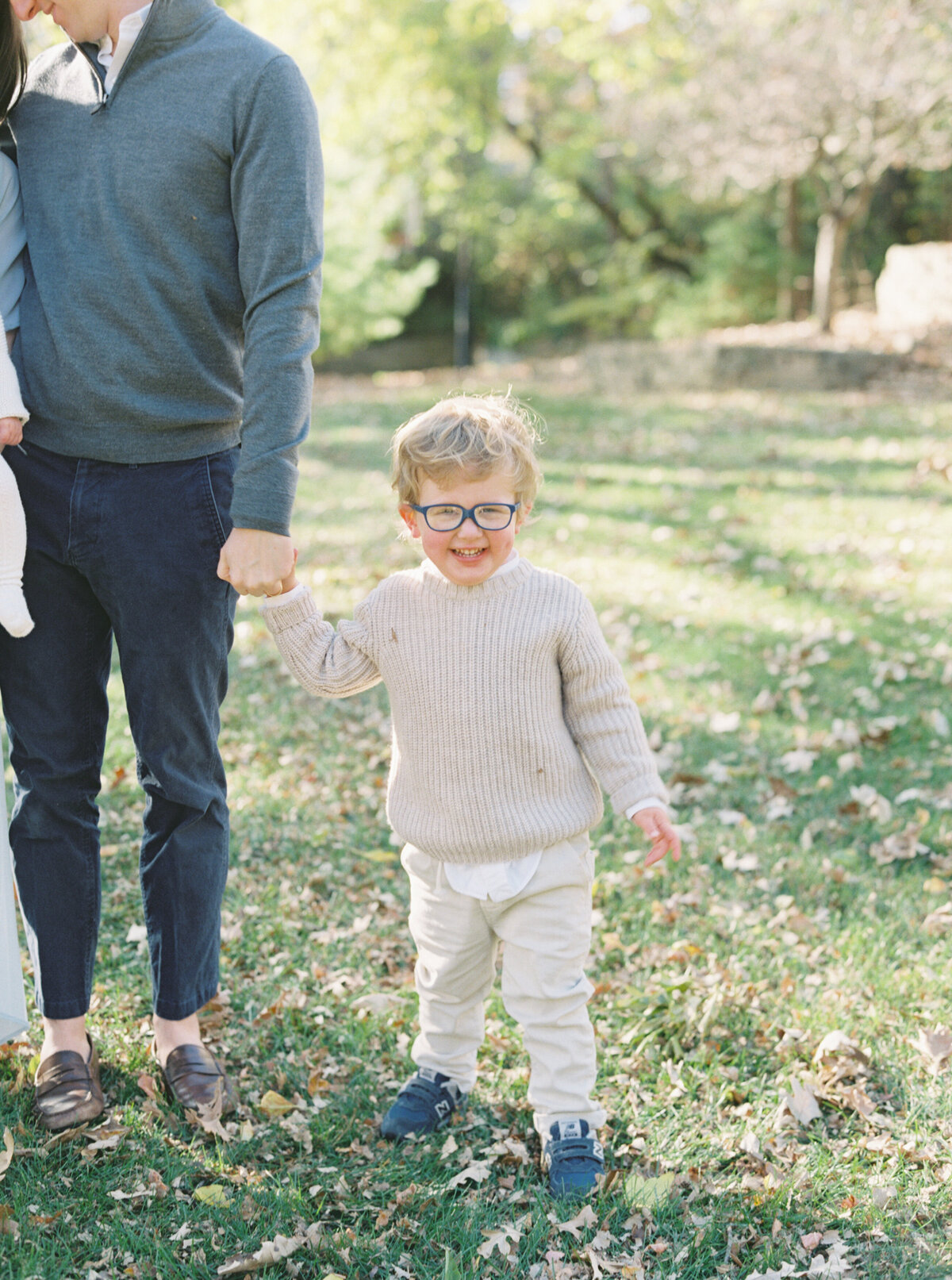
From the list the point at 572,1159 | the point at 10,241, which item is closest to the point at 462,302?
the point at 10,241

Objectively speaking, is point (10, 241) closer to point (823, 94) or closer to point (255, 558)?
point (255, 558)

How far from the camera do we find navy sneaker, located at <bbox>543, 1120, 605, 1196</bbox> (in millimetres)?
2467

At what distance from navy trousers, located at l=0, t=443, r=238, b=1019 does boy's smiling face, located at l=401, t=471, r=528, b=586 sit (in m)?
0.43

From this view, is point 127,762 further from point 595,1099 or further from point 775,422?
point 775,422

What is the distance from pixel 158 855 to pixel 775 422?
1031 cm

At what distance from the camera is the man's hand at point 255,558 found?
226 centimetres

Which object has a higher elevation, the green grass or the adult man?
the adult man

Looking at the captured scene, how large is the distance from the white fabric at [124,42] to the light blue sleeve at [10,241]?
10.5 inches

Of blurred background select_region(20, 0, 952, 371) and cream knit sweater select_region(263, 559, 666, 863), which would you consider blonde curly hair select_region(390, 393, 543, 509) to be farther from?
blurred background select_region(20, 0, 952, 371)

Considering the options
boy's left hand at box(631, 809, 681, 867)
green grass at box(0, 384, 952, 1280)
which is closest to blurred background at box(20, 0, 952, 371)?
green grass at box(0, 384, 952, 1280)

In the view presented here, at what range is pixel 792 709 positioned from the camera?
511 centimetres

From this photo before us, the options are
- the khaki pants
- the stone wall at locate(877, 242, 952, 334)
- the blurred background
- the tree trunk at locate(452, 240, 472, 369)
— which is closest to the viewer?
the khaki pants

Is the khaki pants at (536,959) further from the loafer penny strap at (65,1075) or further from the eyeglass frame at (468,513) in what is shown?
the loafer penny strap at (65,1075)

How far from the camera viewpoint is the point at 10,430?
7.50 feet
